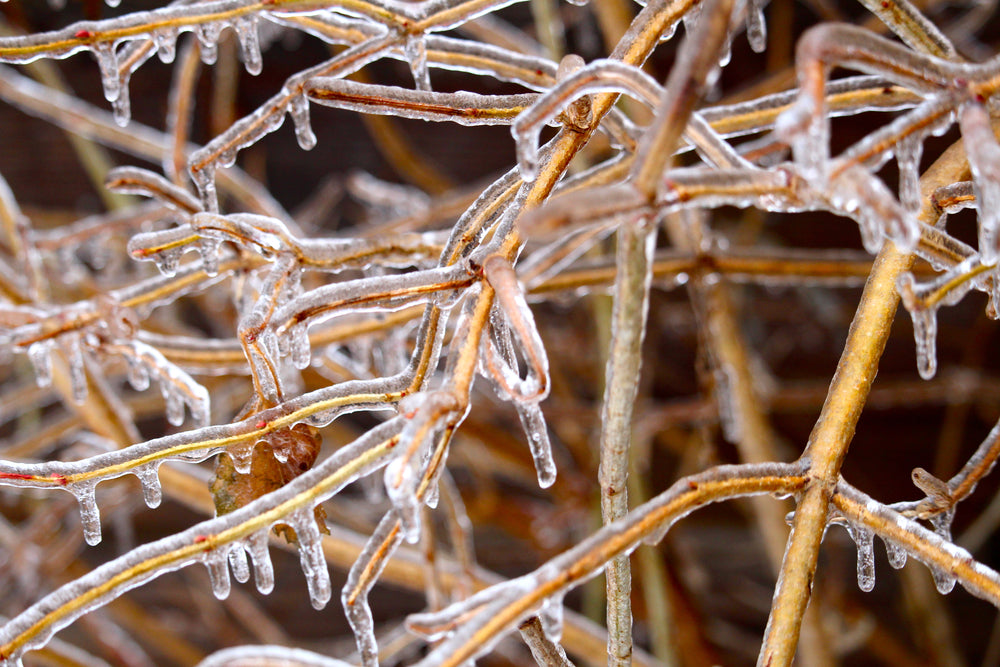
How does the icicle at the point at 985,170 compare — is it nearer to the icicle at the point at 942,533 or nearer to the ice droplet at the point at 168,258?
the icicle at the point at 942,533

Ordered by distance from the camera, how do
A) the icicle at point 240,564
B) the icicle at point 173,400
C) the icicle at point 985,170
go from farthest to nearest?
the icicle at point 173,400 < the icicle at point 240,564 < the icicle at point 985,170

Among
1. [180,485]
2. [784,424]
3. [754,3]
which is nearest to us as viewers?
[754,3]

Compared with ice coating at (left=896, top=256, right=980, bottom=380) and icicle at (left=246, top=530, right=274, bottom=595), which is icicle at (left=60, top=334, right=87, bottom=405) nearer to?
icicle at (left=246, top=530, right=274, bottom=595)

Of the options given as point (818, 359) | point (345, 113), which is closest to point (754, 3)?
point (345, 113)

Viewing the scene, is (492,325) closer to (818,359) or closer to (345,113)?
(345,113)

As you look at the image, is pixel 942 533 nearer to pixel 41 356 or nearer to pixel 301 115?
pixel 301 115

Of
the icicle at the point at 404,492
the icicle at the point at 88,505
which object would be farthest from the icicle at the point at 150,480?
the icicle at the point at 404,492
